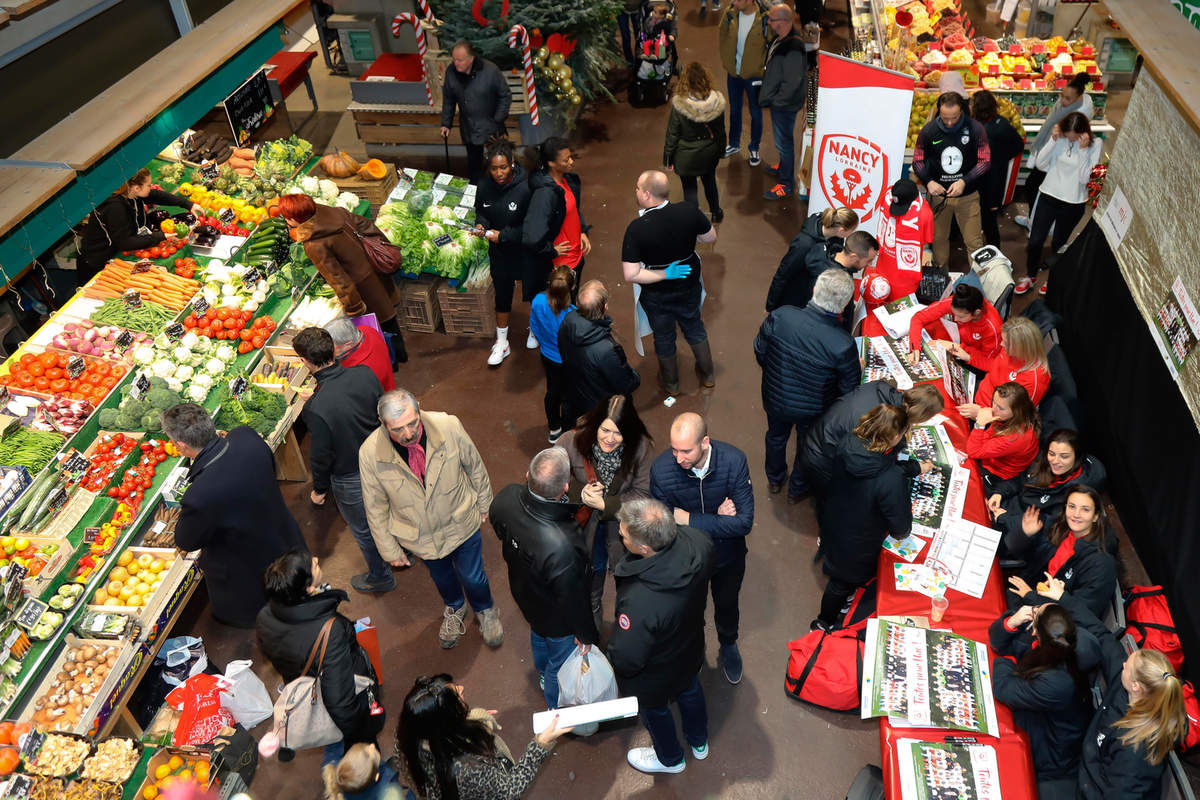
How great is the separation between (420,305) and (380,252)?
1110mm

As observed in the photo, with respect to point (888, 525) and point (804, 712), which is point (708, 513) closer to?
point (888, 525)

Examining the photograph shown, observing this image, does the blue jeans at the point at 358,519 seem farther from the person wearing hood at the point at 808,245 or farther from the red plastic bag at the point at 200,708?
the person wearing hood at the point at 808,245

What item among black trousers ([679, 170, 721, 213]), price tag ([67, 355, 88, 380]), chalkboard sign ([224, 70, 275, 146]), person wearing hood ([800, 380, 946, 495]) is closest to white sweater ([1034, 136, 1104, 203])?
black trousers ([679, 170, 721, 213])

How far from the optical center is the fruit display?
464 centimetres

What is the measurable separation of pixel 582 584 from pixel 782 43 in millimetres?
6913

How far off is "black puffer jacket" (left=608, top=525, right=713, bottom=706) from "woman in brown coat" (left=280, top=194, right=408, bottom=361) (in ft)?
12.2

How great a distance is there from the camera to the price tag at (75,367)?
610 cm

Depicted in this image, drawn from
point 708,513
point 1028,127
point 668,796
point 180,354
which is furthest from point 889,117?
point 180,354

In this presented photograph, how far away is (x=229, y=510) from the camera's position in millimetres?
4777

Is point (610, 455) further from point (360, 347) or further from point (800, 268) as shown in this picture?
point (800, 268)

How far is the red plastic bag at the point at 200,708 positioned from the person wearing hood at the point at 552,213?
3.78 m

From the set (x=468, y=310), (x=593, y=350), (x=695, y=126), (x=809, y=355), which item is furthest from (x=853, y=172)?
(x=468, y=310)

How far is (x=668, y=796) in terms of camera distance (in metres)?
4.79

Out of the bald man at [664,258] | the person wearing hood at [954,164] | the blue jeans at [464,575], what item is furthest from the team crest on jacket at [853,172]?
the blue jeans at [464,575]
